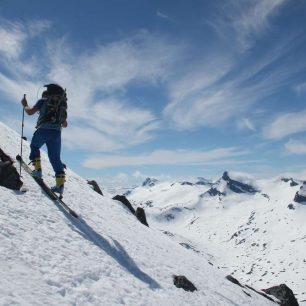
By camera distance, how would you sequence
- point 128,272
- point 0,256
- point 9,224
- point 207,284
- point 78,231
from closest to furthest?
point 0,256
point 9,224
point 128,272
point 78,231
point 207,284

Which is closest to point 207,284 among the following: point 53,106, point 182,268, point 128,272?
point 182,268

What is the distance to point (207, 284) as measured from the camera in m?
20.4

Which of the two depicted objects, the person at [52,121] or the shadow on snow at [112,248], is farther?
the person at [52,121]

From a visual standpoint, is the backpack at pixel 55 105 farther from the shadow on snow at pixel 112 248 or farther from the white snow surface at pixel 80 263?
the shadow on snow at pixel 112 248

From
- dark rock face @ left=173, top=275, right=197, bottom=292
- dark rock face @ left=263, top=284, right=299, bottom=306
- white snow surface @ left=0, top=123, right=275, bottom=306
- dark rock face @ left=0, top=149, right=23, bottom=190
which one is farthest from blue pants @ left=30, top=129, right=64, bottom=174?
dark rock face @ left=263, top=284, right=299, bottom=306

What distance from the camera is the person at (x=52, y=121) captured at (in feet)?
61.0

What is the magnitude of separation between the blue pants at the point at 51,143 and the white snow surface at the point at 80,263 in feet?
4.59

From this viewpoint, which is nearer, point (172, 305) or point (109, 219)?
point (172, 305)

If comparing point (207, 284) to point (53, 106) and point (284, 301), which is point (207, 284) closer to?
point (53, 106)

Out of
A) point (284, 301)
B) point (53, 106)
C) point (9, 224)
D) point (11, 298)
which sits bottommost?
point (11, 298)

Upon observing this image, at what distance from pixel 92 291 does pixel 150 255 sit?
25.5 ft

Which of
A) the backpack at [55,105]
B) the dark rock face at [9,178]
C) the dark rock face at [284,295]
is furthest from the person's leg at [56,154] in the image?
the dark rock face at [284,295]

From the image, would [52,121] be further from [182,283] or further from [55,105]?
[182,283]

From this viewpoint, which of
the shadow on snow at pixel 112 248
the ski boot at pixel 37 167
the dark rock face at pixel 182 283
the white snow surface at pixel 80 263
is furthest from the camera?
the ski boot at pixel 37 167
